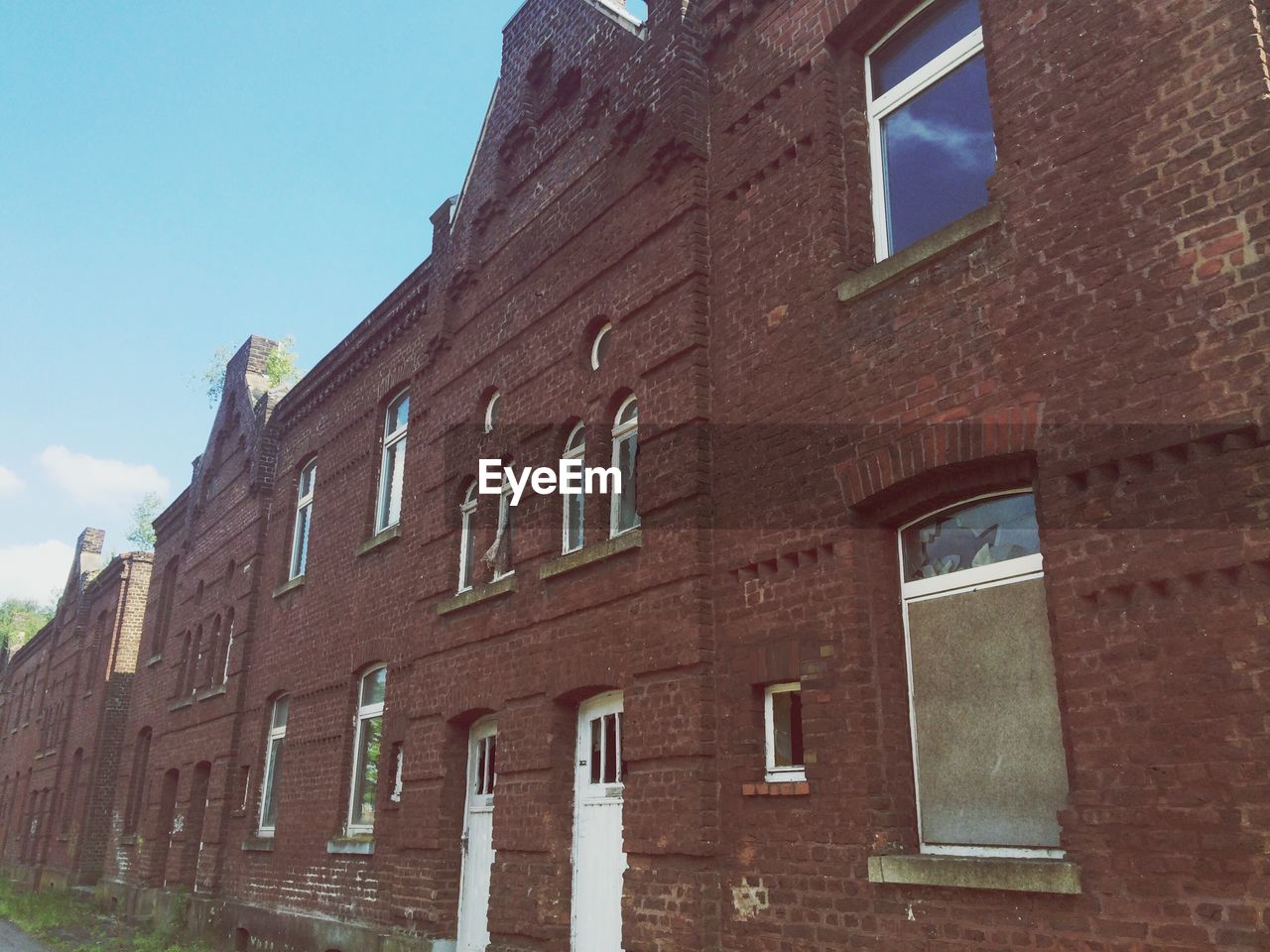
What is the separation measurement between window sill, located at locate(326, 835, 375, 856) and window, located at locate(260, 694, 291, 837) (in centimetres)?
290

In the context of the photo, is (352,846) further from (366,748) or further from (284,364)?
(284,364)

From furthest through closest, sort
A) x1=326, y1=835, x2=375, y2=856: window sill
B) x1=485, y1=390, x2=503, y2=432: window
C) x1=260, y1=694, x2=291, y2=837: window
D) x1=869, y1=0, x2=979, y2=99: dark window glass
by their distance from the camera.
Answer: x1=260, y1=694, x2=291, y2=837: window → x1=326, y1=835, x2=375, y2=856: window sill → x1=485, y1=390, x2=503, y2=432: window → x1=869, y1=0, x2=979, y2=99: dark window glass

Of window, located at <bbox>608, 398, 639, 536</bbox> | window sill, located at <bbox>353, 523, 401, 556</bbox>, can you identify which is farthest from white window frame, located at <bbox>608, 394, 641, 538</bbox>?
window sill, located at <bbox>353, 523, 401, 556</bbox>

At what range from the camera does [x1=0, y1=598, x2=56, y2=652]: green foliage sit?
6184 cm

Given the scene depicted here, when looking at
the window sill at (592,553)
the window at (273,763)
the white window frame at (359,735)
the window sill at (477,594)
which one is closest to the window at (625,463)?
the window sill at (592,553)

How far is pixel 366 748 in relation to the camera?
1274cm

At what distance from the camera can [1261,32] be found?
523 cm

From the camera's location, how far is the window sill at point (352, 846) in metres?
11.7

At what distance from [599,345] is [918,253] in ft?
12.7

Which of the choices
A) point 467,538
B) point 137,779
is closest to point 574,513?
point 467,538

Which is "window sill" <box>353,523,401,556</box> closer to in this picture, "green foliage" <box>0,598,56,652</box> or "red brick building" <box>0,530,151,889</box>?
"red brick building" <box>0,530,151,889</box>

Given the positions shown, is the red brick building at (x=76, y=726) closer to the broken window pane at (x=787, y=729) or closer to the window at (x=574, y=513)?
the window at (x=574, y=513)

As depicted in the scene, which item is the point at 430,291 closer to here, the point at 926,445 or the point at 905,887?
the point at 926,445

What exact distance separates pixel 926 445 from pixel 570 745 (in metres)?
4.38
